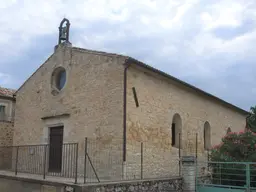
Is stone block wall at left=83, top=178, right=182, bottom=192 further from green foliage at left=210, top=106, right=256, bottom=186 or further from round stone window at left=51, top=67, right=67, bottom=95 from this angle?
round stone window at left=51, top=67, right=67, bottom=95

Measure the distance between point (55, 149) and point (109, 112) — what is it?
378 centimetres

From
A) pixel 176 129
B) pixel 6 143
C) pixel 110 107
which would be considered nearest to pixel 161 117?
pixel 176 129

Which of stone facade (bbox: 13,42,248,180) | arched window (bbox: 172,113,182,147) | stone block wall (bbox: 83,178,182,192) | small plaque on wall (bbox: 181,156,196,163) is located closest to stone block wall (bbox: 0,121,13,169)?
stone facade (bbox: 13,42,248,180)

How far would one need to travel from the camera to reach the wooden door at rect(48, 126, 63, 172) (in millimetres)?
14416

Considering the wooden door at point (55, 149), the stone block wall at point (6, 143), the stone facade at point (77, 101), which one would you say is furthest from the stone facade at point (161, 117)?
the stone block wall at point (6, 143)

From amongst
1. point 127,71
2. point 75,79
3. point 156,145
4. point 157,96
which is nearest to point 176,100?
point 157,96

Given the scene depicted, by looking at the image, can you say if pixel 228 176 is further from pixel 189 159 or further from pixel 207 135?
pixel 207 135

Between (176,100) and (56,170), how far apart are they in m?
6.35

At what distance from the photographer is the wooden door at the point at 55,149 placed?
1442 centimetres

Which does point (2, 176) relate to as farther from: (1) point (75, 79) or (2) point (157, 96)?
(2) point (157, 96)

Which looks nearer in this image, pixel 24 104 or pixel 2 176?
pixel 2 176

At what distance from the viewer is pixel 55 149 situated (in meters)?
14.9

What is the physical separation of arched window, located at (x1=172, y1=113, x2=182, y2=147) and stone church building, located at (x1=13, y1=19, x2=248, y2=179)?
47 mm

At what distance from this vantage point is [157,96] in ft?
46.8
